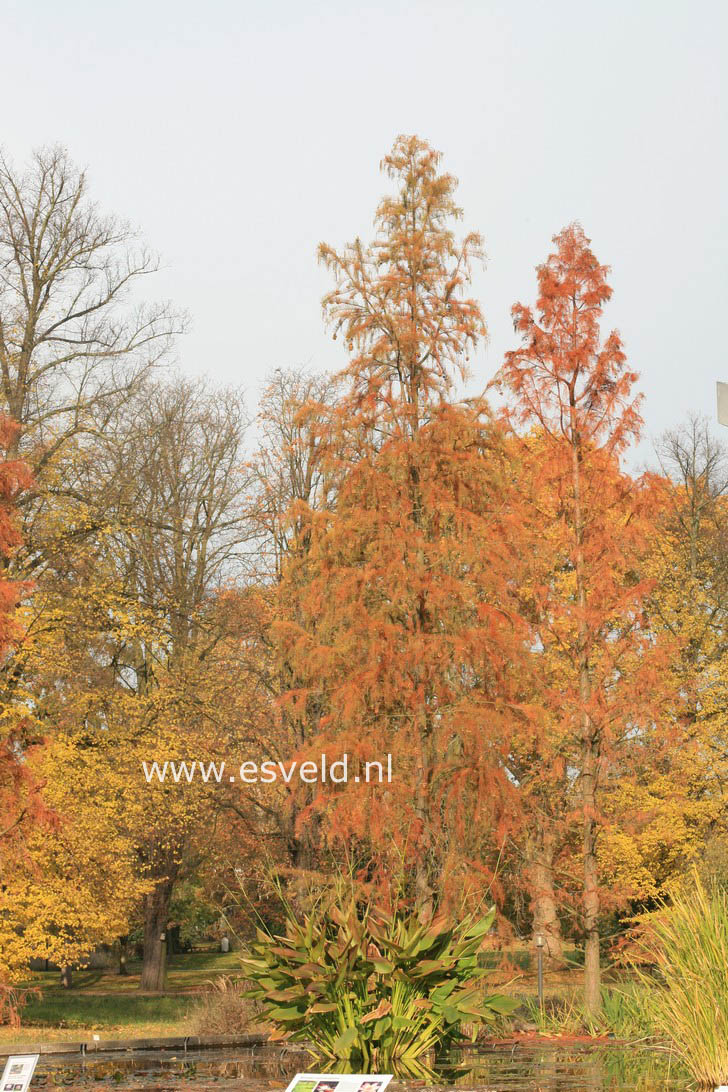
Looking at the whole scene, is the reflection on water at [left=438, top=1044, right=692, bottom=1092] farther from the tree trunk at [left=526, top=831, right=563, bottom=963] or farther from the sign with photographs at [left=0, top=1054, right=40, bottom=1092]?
the sign with photographs at [left=0, top=1054, right=40, bottom=1092]

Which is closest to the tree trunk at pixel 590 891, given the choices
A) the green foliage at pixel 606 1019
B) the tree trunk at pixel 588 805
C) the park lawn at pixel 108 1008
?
the tree trunk at pixel 588 805

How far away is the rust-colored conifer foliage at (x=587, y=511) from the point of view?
15141 millimetres

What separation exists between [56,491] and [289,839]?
8395 mm

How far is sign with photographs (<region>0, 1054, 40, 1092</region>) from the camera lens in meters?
7.21

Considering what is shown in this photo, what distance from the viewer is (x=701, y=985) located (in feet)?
26.8

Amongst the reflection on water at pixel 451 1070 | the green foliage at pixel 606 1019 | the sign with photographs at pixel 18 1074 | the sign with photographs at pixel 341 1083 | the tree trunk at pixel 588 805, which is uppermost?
the tree trunk at pixel 588 805

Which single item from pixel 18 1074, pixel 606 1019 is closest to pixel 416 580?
pixel 606 1019

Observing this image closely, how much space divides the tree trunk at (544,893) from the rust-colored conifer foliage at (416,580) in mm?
775

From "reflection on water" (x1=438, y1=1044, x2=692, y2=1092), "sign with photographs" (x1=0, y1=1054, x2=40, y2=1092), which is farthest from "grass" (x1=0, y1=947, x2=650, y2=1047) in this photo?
"sign with photographs" (x1=0, y1=1054, x2=40, y2=1092)

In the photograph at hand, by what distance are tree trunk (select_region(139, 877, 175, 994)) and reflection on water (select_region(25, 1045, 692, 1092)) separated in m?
15.9

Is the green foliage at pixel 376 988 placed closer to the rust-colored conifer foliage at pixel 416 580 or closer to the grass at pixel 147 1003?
the grass at pixel 147 1003

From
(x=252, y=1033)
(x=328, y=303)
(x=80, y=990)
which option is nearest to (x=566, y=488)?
(x=328, y=303)

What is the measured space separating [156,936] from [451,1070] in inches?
861

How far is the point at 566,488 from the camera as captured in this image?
16234 millimetres
